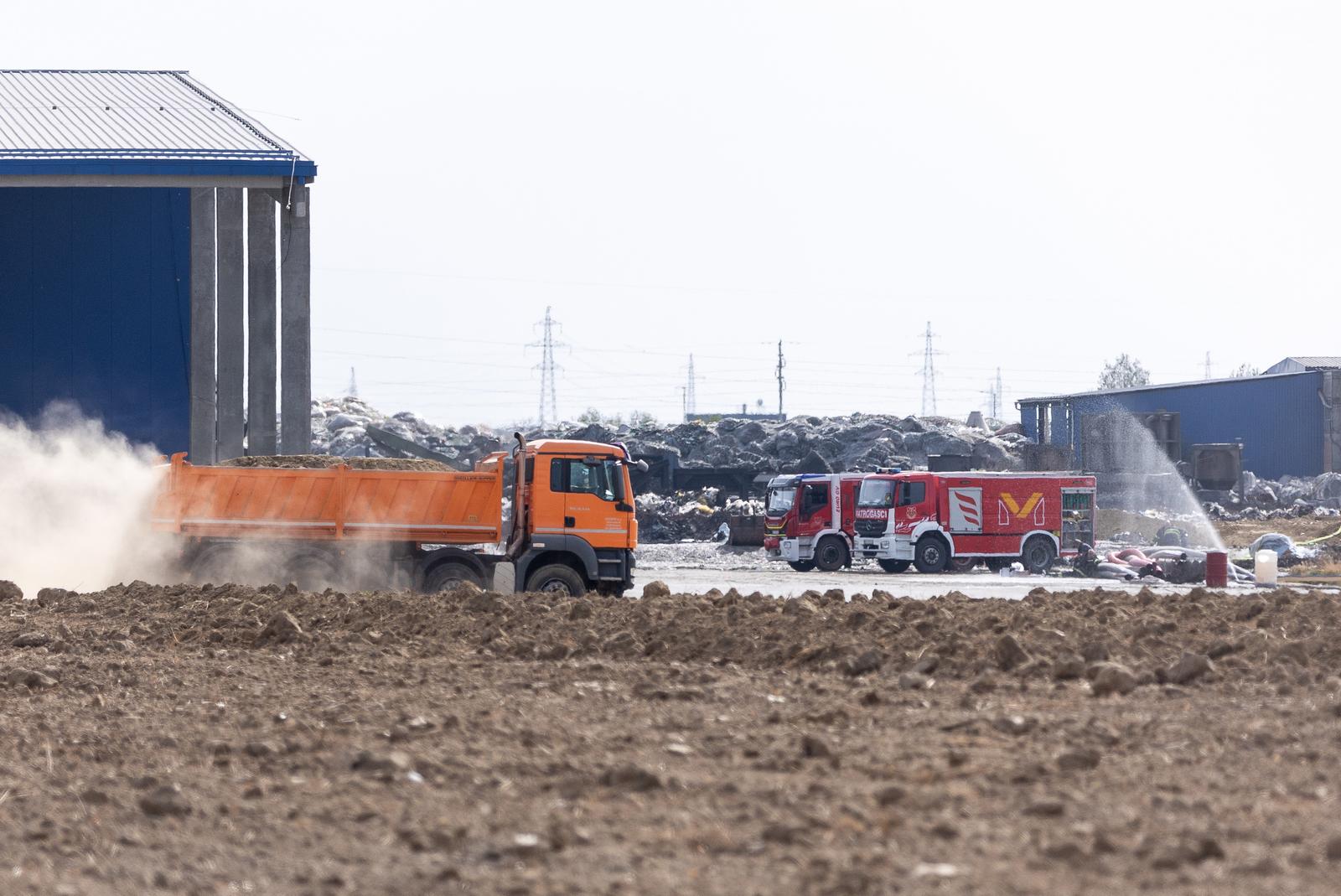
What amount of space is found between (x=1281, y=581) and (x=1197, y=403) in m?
37.2

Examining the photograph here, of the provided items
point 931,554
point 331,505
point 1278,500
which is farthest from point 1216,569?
point 1278,500

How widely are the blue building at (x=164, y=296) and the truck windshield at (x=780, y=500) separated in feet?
43.0

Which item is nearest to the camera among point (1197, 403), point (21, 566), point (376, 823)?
point (376, 823)

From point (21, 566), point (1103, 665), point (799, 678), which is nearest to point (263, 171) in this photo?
point (21, 566)

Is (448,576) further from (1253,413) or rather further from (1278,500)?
(1253,413)

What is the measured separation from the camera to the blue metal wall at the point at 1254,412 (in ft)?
200

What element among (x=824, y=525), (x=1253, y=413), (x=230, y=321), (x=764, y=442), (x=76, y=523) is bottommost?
(x=824, y=525)

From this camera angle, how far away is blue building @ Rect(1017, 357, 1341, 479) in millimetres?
60406

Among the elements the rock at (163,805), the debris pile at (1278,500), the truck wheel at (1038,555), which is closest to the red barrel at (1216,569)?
the truck wheel at (1038,555)

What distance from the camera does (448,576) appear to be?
1959 cm

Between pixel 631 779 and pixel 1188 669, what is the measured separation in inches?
182

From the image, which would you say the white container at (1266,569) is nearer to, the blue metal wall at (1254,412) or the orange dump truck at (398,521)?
the orange dump truck at (398,521)

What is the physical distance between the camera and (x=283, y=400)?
27.4m

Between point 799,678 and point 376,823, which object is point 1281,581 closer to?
point 799,678
